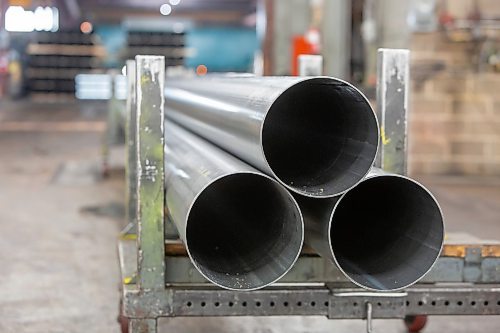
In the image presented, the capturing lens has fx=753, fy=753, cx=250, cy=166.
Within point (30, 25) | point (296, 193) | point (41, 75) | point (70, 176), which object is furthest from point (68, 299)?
point (30, 25)

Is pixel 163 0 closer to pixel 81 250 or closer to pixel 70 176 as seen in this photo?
pixel 70 176

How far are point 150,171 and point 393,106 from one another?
0.78m

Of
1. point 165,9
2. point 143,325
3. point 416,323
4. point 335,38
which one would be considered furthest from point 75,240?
point 165,9

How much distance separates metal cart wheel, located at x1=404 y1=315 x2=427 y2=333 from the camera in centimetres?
283

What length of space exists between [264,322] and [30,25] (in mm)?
19125

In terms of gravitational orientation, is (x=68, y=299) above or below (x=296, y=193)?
below

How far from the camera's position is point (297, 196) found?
1.88 meters

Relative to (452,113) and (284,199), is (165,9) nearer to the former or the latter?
(452,113)

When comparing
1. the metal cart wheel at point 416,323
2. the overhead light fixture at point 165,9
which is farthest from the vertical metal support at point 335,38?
the overhead light fixture at point 165,9

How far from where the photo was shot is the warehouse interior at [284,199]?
188cm

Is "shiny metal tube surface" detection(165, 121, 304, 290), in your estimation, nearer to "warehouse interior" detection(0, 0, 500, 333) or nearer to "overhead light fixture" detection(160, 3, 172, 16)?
"warehouse interior" detection(0, 0, 500, 333)

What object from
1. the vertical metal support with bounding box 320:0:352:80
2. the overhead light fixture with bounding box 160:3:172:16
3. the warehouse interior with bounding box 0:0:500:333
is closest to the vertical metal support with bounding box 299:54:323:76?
the warehouse interior with bounding box 0:0:500:333

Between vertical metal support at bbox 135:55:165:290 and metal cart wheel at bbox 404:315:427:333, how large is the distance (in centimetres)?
121

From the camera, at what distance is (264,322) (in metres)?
3.02
